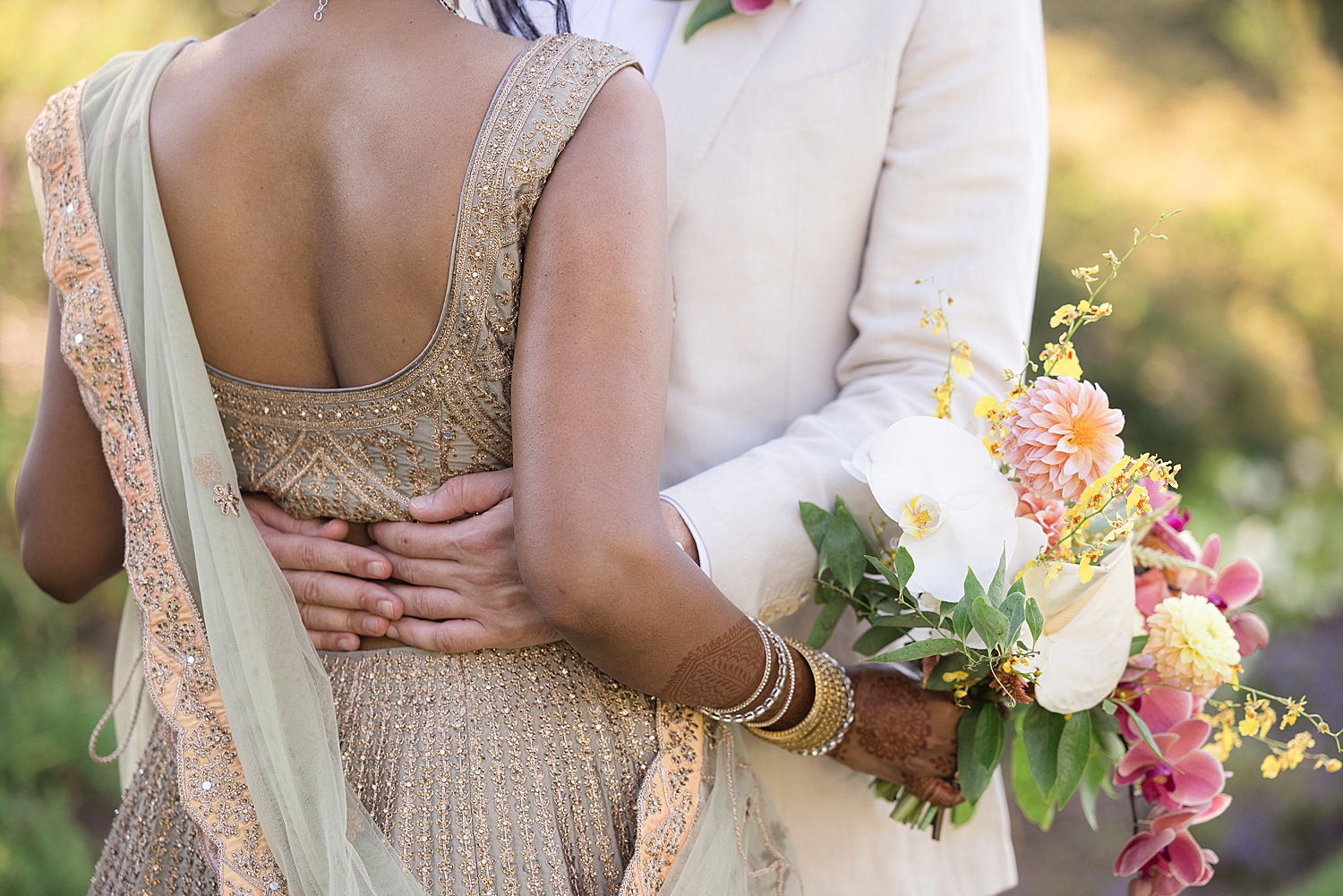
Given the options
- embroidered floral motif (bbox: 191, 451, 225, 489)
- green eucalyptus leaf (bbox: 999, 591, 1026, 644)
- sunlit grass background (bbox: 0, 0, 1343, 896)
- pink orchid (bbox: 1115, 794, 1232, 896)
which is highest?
embroidered floral motif (bbox: 191, 451, 225, 489)

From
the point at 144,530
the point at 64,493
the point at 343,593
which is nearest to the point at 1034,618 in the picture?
the point at 343,593

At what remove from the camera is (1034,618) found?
1.35 m

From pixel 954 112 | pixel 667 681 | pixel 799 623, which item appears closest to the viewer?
pixel 667 681

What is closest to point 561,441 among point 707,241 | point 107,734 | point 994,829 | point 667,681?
point 667,681

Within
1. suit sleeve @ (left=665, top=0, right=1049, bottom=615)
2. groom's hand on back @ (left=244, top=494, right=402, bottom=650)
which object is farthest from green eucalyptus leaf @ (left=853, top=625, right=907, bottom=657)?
groom's hand on back @ (left=244, top=494, right=402, bottom=650)

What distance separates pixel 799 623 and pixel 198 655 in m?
0.99

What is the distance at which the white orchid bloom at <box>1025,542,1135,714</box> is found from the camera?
1.46 m

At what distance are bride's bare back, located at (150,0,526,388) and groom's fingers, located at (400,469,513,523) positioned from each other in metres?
0.18

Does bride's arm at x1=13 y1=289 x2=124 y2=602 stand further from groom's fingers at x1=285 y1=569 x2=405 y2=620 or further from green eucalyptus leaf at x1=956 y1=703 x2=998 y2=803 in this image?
green eucalyptus leaf at x1=956 y1=703 x2=998 y2=803

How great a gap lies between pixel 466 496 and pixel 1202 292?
4481 millimetres

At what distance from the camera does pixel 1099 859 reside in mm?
4023

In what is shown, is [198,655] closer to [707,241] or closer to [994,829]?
[707,241]

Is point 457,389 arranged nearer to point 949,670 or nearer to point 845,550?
point 845,550

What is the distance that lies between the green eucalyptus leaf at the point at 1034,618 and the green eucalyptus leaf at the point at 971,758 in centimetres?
27
